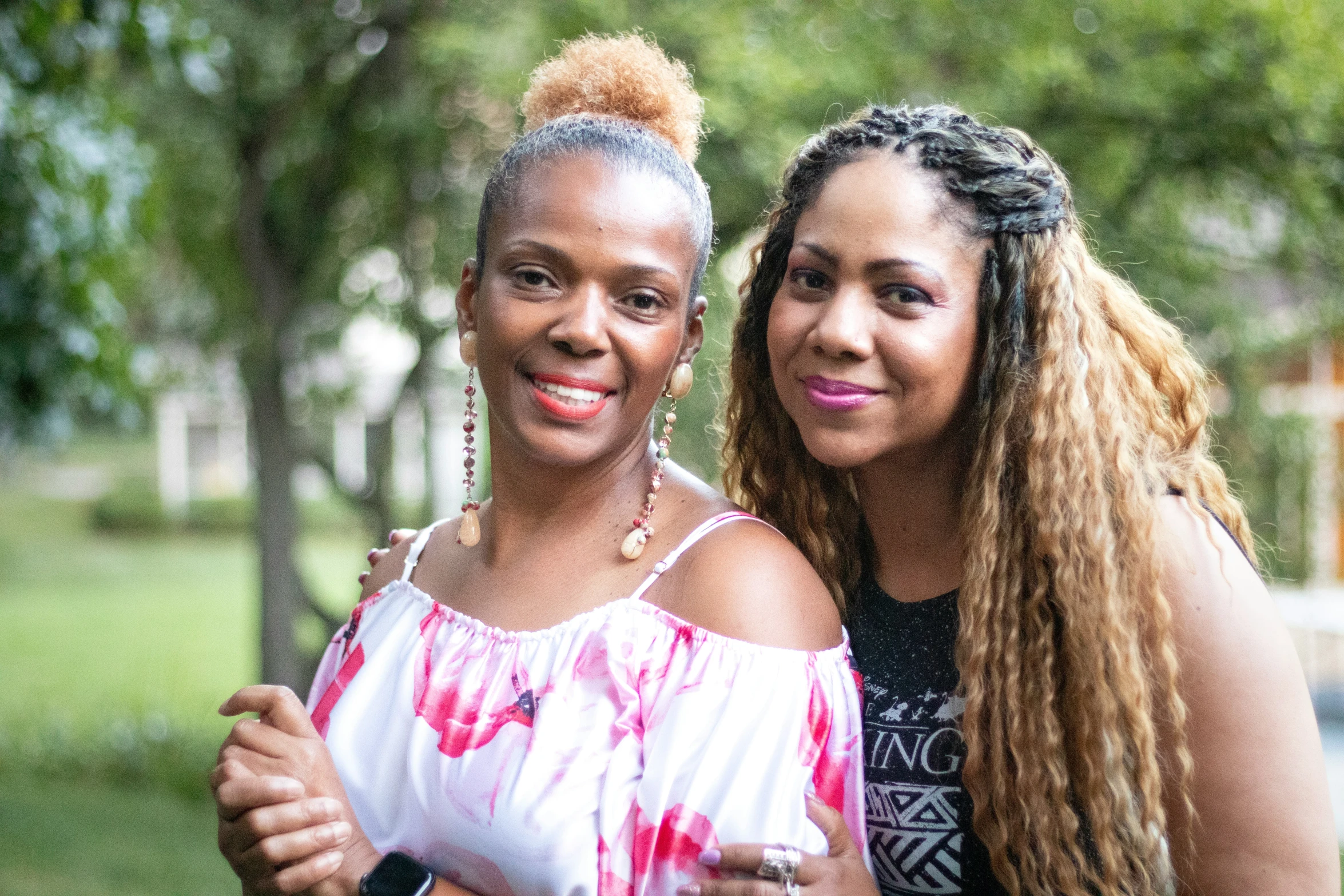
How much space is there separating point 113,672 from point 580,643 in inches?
656

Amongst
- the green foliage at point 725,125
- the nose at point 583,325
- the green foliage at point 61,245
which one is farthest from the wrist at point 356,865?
the green foliage at point 61,245

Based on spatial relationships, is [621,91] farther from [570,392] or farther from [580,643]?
[580,643]

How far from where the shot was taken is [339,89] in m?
7.96

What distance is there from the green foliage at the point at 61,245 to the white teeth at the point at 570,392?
3.82 metres

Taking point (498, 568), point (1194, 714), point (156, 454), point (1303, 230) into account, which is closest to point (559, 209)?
point (498, 568)

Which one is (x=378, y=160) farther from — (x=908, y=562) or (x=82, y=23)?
(x=908, y=562)

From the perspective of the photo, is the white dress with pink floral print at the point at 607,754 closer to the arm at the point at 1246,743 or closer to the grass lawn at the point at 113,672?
the arm at the point at 1246,743

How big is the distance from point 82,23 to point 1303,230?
5679 millimetres

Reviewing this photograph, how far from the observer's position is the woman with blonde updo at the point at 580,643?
1.85 meters

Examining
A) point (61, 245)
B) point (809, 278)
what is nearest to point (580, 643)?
point (809, 278)

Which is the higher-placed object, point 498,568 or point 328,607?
point 498,568

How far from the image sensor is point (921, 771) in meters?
2.20

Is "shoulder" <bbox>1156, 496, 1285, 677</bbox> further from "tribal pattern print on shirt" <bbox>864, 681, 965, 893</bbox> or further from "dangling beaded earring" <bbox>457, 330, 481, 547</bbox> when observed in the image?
"dangling beaded earring" <bbox>457, 330, 481, 547</bbox>

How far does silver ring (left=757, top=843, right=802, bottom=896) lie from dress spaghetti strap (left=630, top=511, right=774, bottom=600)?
1.42 feet
